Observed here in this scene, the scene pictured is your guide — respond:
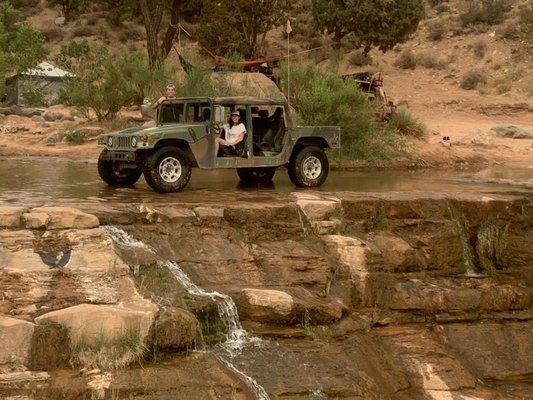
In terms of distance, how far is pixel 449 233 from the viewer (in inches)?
517

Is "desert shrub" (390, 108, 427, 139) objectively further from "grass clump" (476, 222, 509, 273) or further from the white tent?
the white tent

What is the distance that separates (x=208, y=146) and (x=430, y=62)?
2840 cm

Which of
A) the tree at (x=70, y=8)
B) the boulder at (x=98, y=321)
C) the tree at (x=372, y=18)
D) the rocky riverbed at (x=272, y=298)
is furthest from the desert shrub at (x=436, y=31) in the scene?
the boulder at (x=98, y=321)

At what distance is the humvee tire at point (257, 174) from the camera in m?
15.7

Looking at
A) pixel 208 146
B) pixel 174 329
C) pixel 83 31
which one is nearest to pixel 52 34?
pixel 83 31

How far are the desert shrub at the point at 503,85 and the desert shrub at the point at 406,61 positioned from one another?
190 inches

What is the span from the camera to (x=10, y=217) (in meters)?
10.4

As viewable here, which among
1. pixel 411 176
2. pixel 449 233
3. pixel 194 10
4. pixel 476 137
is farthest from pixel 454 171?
pixel 194 10

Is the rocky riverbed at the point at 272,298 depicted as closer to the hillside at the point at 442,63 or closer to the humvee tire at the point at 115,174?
the humvee tire at the point at 115,174

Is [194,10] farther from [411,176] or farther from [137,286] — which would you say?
[137,286]

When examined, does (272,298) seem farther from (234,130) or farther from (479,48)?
(479,48)

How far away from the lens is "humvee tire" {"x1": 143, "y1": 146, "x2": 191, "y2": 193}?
13.3m

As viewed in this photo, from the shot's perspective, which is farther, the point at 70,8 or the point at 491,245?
the point at 70,8

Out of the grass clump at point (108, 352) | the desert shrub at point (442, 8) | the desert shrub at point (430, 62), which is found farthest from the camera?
the desert shrub at point (442, 8)
